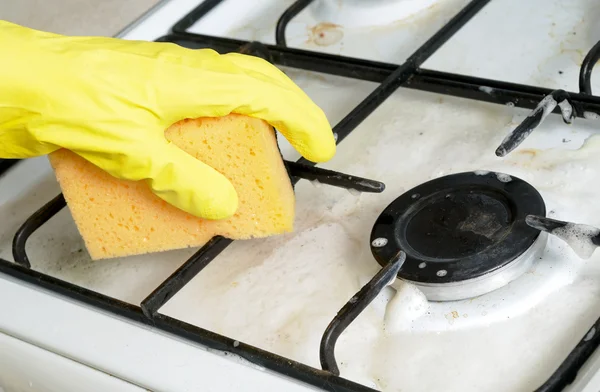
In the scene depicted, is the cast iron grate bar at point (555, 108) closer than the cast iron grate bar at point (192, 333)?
No

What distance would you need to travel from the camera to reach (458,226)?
21.9 inches

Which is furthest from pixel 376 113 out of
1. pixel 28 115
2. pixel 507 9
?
pixel 28 115

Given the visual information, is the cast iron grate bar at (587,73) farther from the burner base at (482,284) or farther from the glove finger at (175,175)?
the glove finger at (175,175)

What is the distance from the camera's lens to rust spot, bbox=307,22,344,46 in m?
0.87

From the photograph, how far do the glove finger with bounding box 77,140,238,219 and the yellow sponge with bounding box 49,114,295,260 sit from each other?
0.02 m

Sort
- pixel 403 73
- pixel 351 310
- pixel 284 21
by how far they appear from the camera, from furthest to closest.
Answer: pixel 284 21, pixel 403 73, pixel 351 310

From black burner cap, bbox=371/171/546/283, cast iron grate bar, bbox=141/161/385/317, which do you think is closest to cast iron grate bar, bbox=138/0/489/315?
cast iron grate bar, bbox=141/161/385/317

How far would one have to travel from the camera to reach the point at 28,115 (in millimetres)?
595

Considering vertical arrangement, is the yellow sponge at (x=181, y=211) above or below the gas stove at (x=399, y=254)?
above

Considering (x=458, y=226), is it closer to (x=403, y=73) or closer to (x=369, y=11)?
(x=403, y=73)

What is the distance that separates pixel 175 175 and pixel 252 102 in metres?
0.08

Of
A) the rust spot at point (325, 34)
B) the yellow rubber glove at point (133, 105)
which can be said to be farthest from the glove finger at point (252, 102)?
the rust spot at point (325, 34)

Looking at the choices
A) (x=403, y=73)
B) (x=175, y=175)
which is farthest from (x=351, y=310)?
(x=403, y=73)

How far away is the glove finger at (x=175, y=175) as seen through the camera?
0.58 meters
